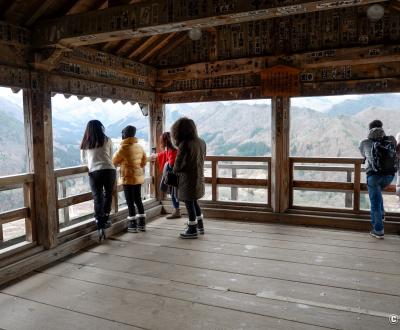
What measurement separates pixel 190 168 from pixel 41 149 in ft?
6.45

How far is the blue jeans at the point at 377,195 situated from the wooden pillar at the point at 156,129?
388cm

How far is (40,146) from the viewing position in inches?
171

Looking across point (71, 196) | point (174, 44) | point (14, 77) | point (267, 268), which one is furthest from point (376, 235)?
point (14, 77)

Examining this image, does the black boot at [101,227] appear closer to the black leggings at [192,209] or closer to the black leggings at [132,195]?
A: the black leggings at [132,195]

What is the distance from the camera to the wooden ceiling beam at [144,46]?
592cm

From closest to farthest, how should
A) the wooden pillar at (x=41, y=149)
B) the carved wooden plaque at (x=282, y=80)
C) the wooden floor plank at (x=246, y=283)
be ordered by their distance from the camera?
the wooden floor plank at (x=246, y=283) < the wooden pillar at (x=41, y=149) < the carved wooden plaque at (x=282, y=80)

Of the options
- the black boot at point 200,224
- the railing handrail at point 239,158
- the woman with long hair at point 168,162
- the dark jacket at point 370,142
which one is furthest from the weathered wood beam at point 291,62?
the black boot at point 200,224

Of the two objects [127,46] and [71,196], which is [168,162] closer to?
[71,196]

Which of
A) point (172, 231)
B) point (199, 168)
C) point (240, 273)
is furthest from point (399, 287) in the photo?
point (172, 231)

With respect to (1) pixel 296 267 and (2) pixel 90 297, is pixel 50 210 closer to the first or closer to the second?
(2) pixel 90 297

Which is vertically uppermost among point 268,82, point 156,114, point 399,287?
point 268,82

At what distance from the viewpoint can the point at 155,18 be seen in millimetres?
3318

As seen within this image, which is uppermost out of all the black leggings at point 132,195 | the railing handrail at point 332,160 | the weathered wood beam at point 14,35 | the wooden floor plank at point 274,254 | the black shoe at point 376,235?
the weathered wood beam at point 14,35

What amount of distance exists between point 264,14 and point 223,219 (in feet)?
13.9
